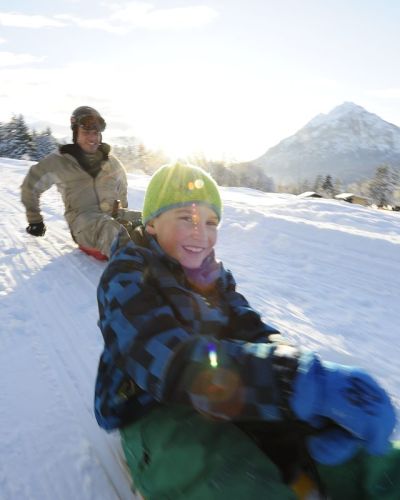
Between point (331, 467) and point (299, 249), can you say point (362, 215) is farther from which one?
point (331, 467)

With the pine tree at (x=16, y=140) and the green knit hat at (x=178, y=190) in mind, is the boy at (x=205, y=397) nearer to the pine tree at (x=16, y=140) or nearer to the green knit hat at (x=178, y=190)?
the green knit hat at (x=178, y=190)

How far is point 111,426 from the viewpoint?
5.27 feet

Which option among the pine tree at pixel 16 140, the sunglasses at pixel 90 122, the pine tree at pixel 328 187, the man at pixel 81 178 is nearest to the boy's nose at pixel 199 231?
the man at pixel 81 178

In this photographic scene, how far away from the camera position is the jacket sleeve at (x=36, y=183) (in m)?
4.95

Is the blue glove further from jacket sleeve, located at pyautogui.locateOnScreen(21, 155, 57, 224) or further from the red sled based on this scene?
jacket sleeve, located at pyautogui.locateOnScreen(21, 155, 57, 224)

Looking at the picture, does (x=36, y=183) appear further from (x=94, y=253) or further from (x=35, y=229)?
(x=94, y=253)

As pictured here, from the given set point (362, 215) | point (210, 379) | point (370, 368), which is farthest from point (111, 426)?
point (362, 215)

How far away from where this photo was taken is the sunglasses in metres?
4.66

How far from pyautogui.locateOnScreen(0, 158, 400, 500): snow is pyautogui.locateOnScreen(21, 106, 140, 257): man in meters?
0.39

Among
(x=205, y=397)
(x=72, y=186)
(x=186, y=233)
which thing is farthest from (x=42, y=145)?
(x=205, y=397)

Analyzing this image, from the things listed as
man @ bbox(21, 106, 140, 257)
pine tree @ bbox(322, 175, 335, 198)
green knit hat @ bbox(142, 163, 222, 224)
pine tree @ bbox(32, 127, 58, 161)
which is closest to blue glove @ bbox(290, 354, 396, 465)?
green knit hat @ bbox(142, 163, 222, 224)

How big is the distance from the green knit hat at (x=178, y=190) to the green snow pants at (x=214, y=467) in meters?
0.80

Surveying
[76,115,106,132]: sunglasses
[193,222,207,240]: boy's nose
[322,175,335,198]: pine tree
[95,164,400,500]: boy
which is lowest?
[322,175,335,198]: pine tree

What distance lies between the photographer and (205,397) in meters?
1.23
